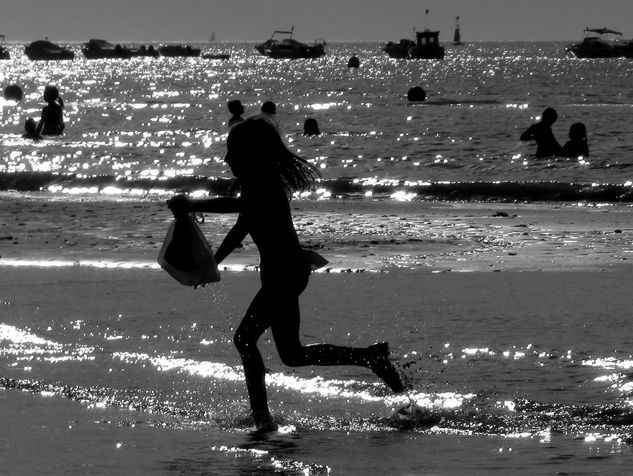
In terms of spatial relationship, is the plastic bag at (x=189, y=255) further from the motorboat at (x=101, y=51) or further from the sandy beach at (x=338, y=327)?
the motorboat at (x=101, y=51)

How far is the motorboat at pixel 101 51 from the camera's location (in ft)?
581

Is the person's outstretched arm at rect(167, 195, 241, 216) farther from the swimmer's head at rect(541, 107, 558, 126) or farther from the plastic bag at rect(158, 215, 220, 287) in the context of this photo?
the swimmer's head at rect(541, 107, 558, 126)

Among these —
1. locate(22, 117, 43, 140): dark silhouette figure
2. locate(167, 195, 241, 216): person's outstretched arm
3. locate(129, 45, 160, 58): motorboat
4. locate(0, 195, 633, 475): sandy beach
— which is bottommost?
locate(129, 45, 160, 58): motorboat

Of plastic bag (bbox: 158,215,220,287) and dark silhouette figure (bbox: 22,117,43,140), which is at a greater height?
plastic bag (bbox: 158,215,220,287)

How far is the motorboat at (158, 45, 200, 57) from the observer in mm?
186238

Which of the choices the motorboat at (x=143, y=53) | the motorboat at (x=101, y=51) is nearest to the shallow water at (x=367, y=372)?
the motorboat at (x=101, y=51)

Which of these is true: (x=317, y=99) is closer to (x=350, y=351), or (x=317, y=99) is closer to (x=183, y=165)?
(x=183, y=165)

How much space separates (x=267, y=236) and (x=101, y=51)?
17825cm

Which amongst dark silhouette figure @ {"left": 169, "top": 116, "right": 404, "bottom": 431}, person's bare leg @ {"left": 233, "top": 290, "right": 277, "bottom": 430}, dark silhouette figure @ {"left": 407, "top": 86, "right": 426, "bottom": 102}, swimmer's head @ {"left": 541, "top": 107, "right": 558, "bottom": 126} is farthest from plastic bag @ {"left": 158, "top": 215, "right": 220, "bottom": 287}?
dark silhouette figure @ {"left": 407, "top": 86, "right": 426, "bottom": 102}

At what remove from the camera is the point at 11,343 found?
8.21 m

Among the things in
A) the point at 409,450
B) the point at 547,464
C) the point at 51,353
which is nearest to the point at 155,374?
the point at 51,353

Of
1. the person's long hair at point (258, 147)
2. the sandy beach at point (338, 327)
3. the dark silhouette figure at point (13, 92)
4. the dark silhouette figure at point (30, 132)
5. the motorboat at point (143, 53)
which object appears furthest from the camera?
the motorboat at point (143, 53)

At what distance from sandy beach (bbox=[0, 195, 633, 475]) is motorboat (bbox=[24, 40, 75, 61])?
159 m

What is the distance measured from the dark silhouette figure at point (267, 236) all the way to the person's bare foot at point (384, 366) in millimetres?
151
